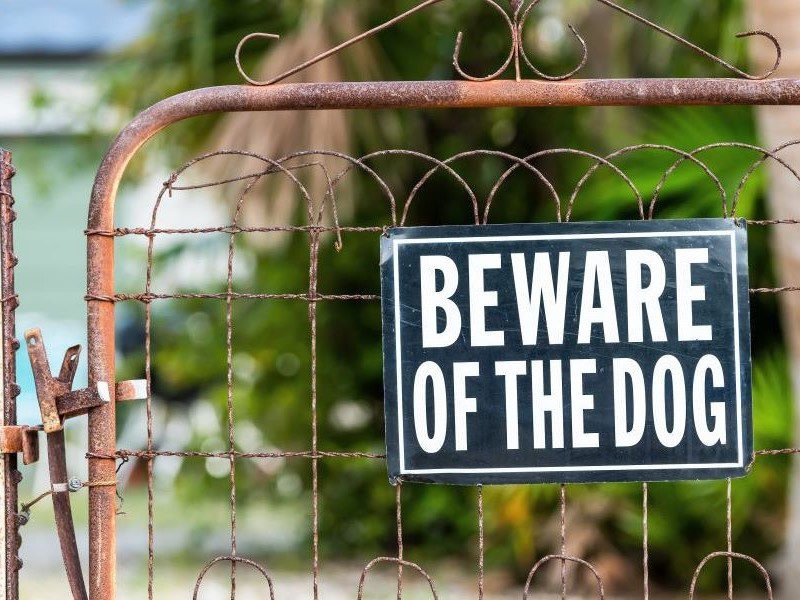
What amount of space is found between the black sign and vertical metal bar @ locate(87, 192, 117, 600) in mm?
564

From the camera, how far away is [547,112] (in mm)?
5531

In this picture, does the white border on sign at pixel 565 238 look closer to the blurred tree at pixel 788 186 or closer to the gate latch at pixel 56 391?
the gate latch at pixel 56 391

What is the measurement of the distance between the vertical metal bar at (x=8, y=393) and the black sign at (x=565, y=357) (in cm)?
76

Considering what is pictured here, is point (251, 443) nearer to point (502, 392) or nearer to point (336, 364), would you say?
point (336, 364)

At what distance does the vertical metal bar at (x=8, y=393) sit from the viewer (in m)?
2.07

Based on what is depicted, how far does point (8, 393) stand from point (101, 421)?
20 centimetres

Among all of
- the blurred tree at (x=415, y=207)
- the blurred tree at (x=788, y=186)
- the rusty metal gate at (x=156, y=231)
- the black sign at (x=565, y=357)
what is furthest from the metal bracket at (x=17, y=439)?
the blurred tree at (x=788, y=186)

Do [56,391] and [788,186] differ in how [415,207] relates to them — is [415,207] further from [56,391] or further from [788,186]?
[56,391]

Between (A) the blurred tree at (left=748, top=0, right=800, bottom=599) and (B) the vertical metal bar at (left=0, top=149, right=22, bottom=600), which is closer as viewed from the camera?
(B) the vertical metal bar at (left=0, top=149, right=22, bottom=600)

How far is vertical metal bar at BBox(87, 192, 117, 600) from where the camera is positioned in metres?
2.05

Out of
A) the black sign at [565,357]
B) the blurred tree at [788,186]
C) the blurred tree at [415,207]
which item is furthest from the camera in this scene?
the blurred tree at [415,207]

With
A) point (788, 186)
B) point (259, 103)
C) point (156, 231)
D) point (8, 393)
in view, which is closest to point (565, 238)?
point (259, 103)

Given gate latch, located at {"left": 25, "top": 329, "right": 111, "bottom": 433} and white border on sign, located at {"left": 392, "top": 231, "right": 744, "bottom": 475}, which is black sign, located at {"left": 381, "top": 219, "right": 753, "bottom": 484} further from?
gate latch, located at {"left": 25, "top": 329, "right": 111, "bottom": 433}

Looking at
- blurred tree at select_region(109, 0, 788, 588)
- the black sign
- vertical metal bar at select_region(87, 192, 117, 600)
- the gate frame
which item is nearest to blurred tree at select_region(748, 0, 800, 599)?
blurred tree at select_region(109, 0, 788, 588)
